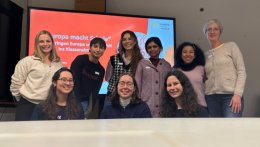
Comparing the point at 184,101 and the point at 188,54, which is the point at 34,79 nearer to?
the point at 184,101

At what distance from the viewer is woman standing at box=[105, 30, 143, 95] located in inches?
125

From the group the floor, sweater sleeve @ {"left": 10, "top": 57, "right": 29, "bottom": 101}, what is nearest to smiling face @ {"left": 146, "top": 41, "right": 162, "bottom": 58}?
sweater sleeve @ {"left": 10, "top": 57, "right": 29, "bottom": 101}

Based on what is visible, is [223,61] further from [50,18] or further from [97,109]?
[50,18]

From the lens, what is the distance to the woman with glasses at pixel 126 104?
7.55 ft

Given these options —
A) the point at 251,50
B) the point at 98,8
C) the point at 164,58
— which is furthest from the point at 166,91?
the point at 251,50

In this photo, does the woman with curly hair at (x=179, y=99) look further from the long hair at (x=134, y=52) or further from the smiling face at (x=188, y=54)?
the long hair at (x=134, y=52)

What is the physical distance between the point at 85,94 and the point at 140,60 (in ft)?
2.07

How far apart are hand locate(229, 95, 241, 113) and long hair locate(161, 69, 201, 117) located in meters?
0.30

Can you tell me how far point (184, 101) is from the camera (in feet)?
8.07

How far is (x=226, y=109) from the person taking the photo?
8.68 ft

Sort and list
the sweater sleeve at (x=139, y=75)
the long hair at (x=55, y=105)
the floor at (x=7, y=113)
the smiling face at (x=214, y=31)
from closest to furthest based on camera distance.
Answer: the long hair at (x=55, y=105), the smiling face at (x=214, y=31), the sweater sleeve at (x=139, y=75), the floor at (x=7, y=113)

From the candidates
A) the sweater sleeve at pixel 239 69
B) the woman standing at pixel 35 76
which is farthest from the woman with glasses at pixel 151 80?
the woman standing at pixel 35 76

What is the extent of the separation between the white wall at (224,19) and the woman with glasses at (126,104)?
146cm

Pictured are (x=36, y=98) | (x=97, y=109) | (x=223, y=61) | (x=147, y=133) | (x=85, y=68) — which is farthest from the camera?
(x=97, y=109)
